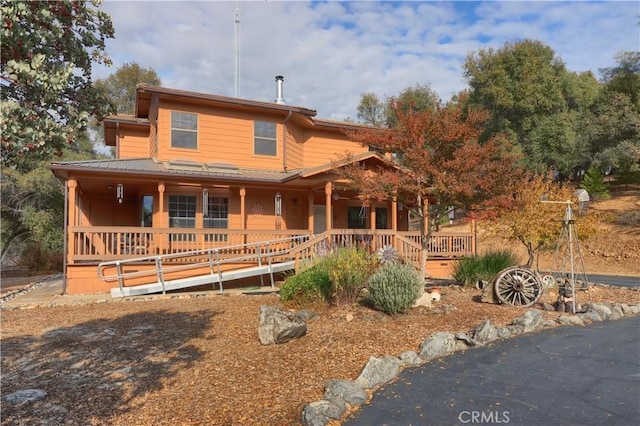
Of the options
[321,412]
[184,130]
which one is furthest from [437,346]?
[184,130]

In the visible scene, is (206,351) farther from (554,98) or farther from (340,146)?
(554,98)

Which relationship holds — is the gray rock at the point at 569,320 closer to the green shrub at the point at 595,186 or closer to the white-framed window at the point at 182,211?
the white-framed window at the point at 182,211

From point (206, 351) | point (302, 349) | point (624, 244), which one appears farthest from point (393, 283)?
point (624, 244)

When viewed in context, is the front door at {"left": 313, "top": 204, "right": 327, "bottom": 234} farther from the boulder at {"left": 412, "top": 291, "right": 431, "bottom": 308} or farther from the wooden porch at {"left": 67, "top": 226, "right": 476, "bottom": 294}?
the boulder at {"left": 412, "top": 291, "right": 431, "bottom": 308}

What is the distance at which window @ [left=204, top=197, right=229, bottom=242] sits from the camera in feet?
51.9

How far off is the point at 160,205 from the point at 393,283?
9188 millimetres

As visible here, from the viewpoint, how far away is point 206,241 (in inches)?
583

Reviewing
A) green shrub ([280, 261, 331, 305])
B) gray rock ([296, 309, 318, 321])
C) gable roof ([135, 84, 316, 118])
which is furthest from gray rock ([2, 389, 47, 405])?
gable roof ([135, 84, 316, 118])

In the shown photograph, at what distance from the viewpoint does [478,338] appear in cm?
680

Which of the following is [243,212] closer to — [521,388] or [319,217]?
[319,217]

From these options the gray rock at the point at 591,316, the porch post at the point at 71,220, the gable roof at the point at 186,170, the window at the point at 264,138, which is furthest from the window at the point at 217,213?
the gray rock at the point at 591,316

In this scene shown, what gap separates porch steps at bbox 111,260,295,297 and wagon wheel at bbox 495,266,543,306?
21.1 feet

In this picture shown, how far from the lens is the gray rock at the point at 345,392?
15.1ft

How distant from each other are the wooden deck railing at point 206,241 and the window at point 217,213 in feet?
2.43
